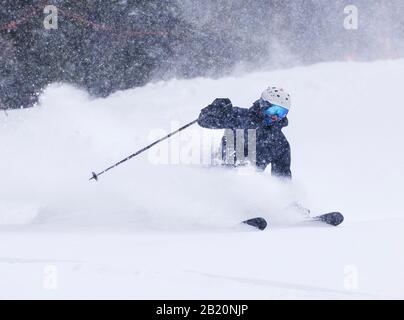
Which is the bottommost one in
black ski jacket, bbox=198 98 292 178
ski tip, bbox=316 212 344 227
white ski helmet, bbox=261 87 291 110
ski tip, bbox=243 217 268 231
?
ski tip, bbox=243 217 268 231

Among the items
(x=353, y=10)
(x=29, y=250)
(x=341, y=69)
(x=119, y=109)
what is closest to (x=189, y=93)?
(x=119, y=109)

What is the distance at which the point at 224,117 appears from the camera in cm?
552

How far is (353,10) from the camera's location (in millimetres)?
12641

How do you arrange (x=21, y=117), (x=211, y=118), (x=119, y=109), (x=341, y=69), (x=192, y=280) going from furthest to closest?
(x=341, y=69)
(x=119, y=109)
(x=21, y=117)
(x=211, y=118)
(x=192, y=280)

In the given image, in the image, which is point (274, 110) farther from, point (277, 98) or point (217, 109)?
point (217, 109)

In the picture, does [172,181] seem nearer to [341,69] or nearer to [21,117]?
[21,117]

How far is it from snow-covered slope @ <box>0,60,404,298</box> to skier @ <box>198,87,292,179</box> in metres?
0.21

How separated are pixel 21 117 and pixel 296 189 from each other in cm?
607

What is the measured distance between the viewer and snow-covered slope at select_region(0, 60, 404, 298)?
354 cm

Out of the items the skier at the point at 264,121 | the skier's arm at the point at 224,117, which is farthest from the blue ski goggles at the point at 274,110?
the skier's arm at the point at 224,117

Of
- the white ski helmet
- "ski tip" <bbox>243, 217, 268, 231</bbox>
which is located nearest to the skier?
the white ski helmet

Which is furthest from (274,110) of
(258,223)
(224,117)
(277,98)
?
(258,223)

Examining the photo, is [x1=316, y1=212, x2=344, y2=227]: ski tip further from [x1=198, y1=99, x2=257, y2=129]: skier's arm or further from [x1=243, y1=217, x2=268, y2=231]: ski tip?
[x1=198, y1=99, x2=257, y2=129]: skier's arm

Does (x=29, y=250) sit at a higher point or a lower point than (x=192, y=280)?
higher
